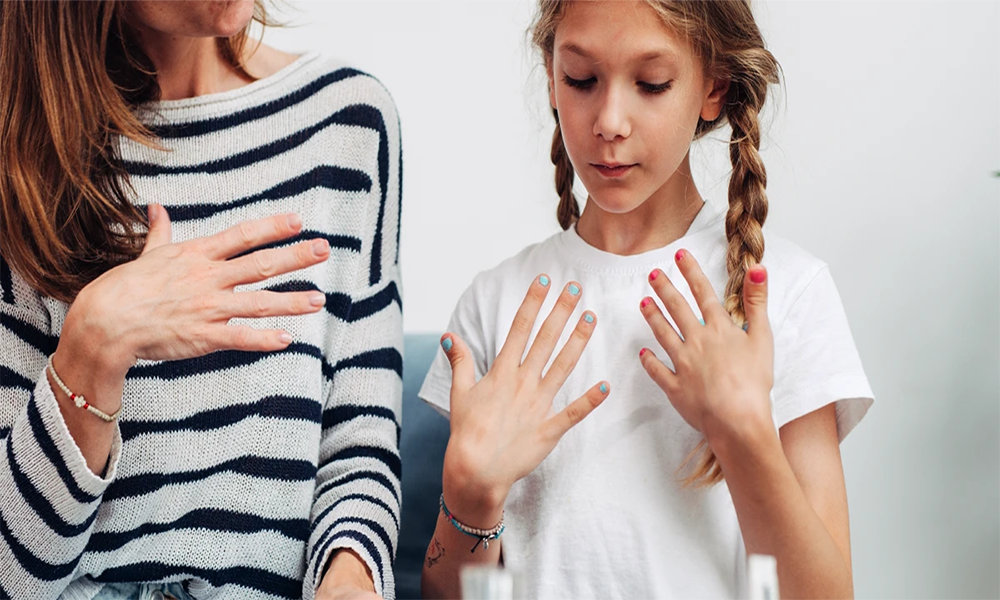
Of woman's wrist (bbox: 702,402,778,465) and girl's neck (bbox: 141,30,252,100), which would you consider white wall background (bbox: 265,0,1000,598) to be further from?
woman's wrist (bbox: 702,402,778,465)

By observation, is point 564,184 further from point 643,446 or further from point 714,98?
point 643,446

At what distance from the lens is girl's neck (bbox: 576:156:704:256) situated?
104 centimetres

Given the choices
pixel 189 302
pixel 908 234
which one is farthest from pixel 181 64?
pixel 908 234

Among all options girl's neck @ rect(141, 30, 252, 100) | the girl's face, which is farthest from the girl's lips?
girl's neck @ rect(141, 30, 252, 100)

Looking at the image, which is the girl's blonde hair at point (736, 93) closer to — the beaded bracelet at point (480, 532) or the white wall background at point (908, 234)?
the beaded bracelet at point (480, 532)

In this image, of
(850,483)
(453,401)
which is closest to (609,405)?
(453,401)

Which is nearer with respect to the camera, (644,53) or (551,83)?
(644,53)

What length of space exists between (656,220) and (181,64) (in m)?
0.57

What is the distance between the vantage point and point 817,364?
0.92 m

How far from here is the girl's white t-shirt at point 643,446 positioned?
0.93 meters

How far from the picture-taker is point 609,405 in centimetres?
100

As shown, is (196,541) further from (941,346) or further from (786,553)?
(941,346)

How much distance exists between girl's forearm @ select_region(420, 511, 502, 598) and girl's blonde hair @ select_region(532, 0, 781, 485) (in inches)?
8.7

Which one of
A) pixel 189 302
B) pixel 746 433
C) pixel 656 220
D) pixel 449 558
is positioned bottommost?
pixel 449 558
